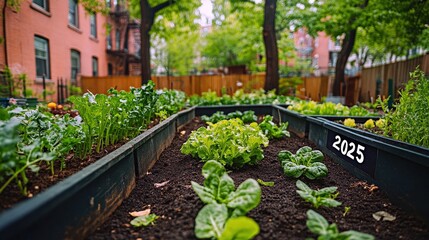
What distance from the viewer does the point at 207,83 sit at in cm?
1630

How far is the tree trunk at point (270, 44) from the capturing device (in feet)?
34.5

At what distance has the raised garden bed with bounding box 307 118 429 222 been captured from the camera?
153 centimetres

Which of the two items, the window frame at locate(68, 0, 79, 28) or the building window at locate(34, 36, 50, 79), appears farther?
the window frame at locate(68, 0, 79, 28)

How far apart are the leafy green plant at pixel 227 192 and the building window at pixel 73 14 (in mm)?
15695

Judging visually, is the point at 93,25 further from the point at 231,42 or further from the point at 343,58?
the point at 343,58

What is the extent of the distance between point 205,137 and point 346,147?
132 cm

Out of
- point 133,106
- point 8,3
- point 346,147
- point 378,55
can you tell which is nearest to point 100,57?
point 8,3

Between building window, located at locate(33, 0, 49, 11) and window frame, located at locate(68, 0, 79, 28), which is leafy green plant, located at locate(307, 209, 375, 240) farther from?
window frame, located at locate(68, 0, 79, 28)

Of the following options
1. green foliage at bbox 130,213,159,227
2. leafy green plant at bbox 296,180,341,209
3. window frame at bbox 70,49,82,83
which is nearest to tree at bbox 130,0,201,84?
window frame at bbox 70,49,82,83

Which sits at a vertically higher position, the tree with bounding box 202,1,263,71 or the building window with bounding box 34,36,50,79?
the tree with bounding box 202,1,263,71

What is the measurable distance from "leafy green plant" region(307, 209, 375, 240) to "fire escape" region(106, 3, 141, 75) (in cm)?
1962

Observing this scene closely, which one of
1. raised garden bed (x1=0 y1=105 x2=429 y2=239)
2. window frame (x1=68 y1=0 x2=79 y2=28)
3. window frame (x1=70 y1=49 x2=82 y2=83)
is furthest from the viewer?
window frame (x1=70 y1=49 x2=82 y2=83)

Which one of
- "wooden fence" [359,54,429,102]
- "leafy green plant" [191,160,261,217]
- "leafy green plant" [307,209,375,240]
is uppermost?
"wooden fence" [359,54,429,102]

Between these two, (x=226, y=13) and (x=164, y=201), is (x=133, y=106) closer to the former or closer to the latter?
(x=164, y=201)
